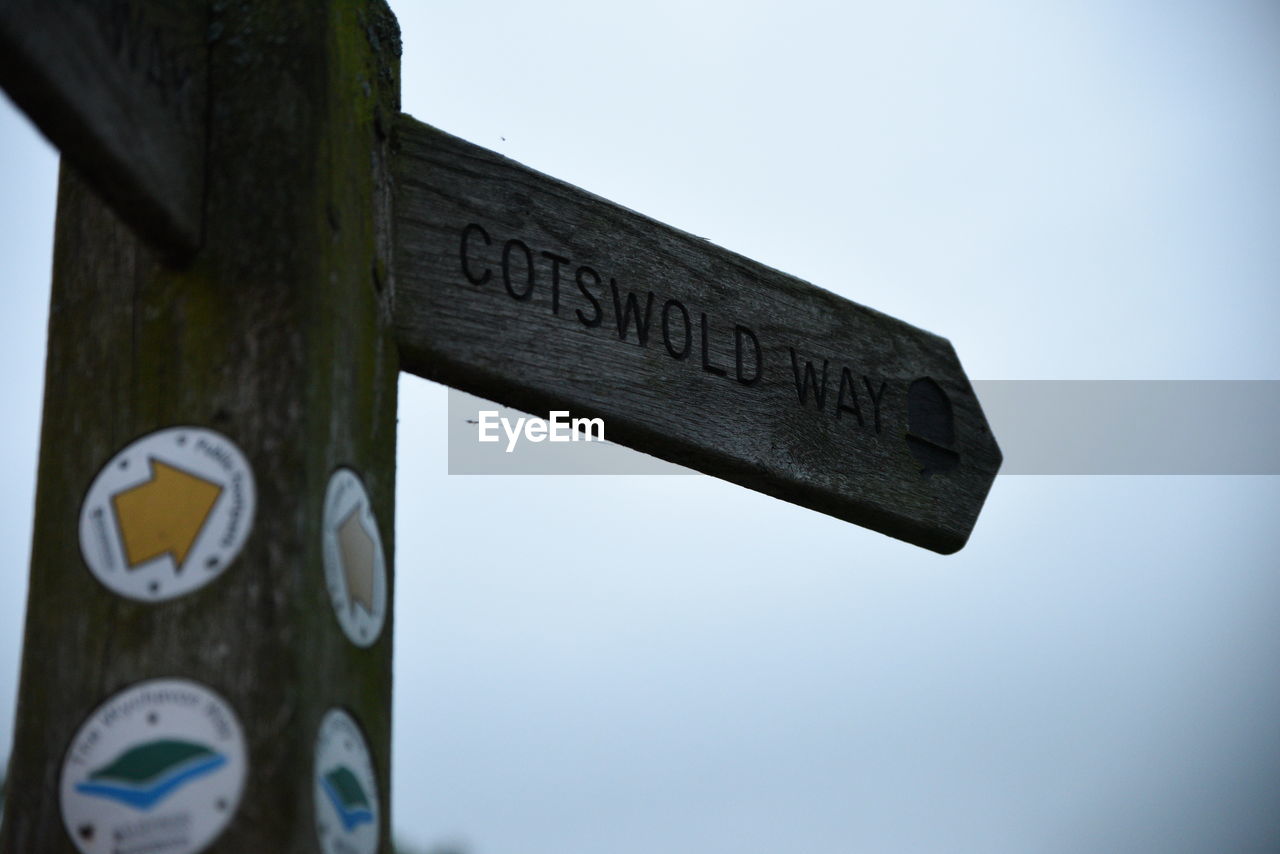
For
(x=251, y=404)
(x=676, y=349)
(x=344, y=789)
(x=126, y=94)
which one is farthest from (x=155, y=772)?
(x=676, y=349)

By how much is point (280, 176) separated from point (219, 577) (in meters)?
0.32

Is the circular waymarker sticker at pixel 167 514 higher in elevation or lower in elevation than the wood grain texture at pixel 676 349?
lower

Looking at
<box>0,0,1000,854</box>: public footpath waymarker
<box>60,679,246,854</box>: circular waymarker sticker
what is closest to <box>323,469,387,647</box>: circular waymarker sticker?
<box>0,0,1000,854</box>: public footpath waymarker

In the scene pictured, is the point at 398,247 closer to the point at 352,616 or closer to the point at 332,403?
the point at 332,403

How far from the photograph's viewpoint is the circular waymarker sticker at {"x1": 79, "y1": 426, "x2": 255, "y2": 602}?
924 mm

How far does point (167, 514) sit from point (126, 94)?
0.29 metres

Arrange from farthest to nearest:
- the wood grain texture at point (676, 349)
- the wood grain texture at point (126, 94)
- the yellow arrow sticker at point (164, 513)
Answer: the wood grain texture at point (676, 349)
the yellow arrow sticker at point (164, 513)
the wood grain texture at point (126, 94)

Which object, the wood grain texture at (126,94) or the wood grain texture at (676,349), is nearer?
the wood grain texture at (126,94)

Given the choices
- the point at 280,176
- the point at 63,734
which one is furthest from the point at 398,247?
the point at 63,734

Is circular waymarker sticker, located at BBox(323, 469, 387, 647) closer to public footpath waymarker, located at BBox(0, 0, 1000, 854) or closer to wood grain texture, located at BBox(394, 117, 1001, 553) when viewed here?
public footpath waymarker, located at BBox(0, 0, 1000, 854)

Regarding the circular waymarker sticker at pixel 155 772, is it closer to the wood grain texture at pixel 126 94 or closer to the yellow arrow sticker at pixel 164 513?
the yellow arrow sticker at pixel 164 513

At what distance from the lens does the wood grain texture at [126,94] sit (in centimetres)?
83

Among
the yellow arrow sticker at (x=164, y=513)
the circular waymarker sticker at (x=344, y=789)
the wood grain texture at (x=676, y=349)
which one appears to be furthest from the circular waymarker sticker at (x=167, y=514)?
the wood grain texture at (x=676, y=349)

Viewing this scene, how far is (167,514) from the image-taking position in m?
0.94
